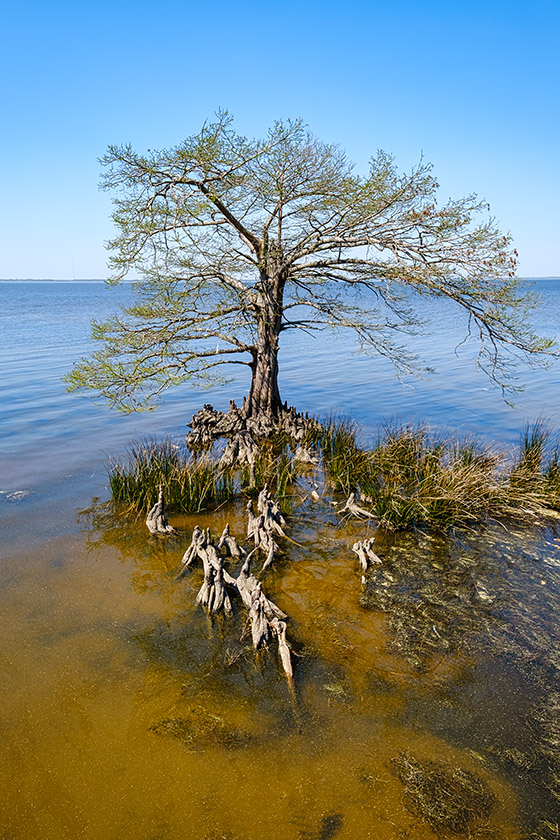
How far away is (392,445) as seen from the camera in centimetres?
1183

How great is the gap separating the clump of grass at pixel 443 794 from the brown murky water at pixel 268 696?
0.25 ft

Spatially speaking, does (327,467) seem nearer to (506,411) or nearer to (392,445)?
(392,445)

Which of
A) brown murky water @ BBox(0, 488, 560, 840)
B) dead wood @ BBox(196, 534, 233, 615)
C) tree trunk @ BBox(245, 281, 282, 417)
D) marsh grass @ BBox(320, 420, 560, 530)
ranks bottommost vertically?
brown murky water @ BBox(0, 488, 560, 840)

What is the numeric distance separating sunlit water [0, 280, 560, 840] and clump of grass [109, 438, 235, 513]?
0.45 metres

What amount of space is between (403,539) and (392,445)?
11.3 ft

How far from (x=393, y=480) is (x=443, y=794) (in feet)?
22.8

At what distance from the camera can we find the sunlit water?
4180 millimetres

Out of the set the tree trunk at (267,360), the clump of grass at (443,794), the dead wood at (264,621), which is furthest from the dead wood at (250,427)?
the clump of grass at (443,794)

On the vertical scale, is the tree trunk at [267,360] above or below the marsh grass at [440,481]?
above

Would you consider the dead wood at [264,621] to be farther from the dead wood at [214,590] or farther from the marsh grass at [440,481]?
the marsh grass at [440,481]

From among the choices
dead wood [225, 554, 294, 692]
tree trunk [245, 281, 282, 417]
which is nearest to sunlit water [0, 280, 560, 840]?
dead wood [225, 554, 294, 692]

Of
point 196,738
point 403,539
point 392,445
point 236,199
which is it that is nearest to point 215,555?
point 196,738

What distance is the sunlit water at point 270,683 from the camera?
418cm

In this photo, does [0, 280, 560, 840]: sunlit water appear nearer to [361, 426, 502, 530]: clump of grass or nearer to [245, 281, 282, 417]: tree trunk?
[361, 426, 502, 530]: clump of grass
